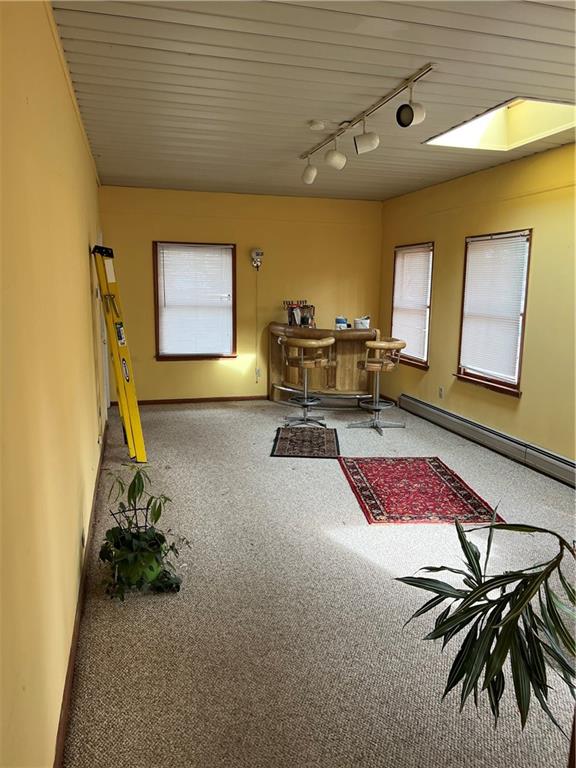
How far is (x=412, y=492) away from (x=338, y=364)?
8.88 ft

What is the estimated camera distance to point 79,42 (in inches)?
101

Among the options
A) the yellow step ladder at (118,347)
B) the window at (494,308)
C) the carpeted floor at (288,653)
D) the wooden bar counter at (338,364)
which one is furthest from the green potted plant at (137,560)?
the wooden bar counter at (338,364)

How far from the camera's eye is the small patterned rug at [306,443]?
199 inches

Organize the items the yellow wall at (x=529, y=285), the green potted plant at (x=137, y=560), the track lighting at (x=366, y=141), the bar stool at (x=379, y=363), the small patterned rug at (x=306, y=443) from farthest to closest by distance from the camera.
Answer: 1. the bar stool at (x=379, y=363)
2. the small patterned rug at (x=306, y=443)
3. the yellow wall at (x=529, y=285)
4. the track lighting at (x=366, y=141)
5. the green potted plant at (x=137, y=560)

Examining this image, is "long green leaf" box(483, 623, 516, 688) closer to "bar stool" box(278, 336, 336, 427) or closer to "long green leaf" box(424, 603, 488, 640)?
"long green leaf" box(424, 603, 488, 640)

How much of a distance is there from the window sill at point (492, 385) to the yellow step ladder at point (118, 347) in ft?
10.7

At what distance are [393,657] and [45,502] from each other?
5.02 ft

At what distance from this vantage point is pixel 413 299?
21.9ft

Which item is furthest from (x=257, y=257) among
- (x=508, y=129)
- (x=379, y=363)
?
(x=508, y=129)

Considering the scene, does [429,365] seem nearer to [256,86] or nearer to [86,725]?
[256,86]

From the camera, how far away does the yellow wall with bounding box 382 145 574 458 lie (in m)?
4.28

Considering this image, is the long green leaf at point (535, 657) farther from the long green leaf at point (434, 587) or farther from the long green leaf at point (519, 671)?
the long green leaf at point (434, 587)

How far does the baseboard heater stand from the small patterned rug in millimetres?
1208

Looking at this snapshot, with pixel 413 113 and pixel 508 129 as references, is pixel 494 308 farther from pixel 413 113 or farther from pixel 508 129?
pixel 413 113
